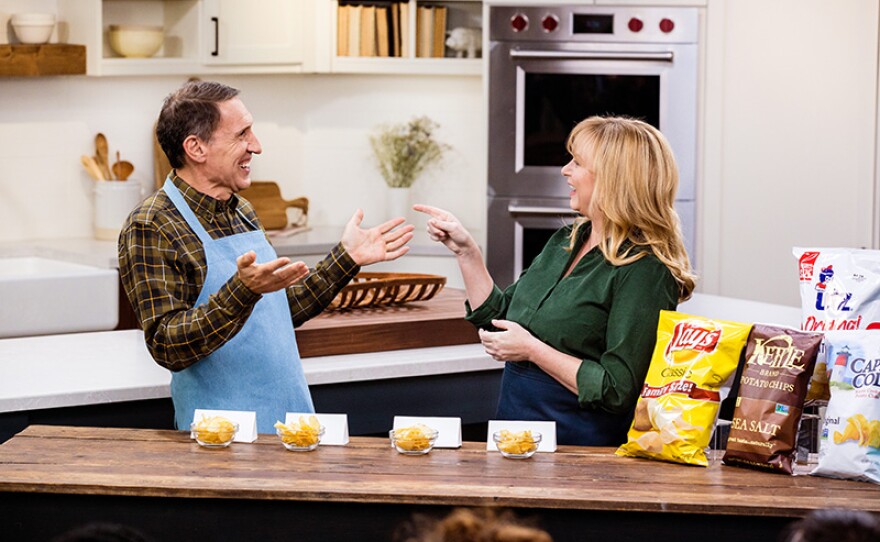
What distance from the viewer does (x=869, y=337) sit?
1.96 metres

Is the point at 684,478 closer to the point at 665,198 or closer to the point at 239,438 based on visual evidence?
the point at 665,198

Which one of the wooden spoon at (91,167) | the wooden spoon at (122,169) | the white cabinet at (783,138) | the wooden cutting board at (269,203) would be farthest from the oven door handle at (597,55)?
the wooden spoon at (91,167)

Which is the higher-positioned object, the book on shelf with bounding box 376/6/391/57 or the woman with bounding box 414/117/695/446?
the book on shelf with bounding box 376/6/391/57

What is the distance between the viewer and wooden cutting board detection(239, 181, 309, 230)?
511 centimetres

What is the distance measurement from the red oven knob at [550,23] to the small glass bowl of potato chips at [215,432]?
9.15ft

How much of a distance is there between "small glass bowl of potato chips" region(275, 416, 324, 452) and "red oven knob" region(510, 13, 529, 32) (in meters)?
2.76

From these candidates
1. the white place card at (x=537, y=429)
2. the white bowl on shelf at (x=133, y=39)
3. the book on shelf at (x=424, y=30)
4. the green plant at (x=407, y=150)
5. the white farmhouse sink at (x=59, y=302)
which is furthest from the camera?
the green plant at (x=407, y=150)

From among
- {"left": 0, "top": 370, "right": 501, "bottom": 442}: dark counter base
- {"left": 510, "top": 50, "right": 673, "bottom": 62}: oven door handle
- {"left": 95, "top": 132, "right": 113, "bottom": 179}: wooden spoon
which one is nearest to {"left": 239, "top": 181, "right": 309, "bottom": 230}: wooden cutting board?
{"left": 95, "top": 132, "right": 113, "bottom": 179}: wooden spoon

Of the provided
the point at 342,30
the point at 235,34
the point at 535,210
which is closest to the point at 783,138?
the point at 535,210

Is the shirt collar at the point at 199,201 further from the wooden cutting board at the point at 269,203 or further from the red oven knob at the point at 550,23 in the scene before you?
the wooden cutting board at the point at 269,203

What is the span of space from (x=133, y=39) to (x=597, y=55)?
1827 mm

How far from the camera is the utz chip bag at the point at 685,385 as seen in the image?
6.70 feet

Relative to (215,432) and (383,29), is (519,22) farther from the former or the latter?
(215,432)

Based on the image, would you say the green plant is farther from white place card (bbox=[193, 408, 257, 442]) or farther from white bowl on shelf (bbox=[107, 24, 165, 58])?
white place card (bbox=[193, 408, 257, 442])
